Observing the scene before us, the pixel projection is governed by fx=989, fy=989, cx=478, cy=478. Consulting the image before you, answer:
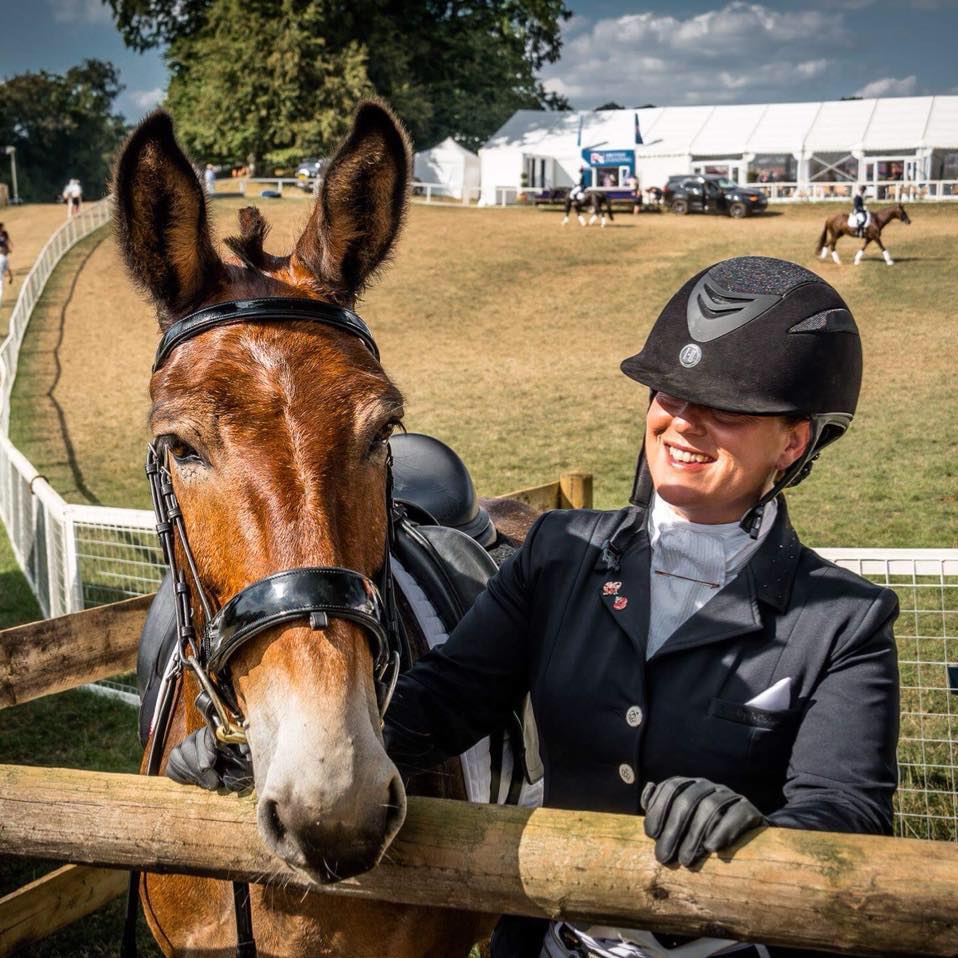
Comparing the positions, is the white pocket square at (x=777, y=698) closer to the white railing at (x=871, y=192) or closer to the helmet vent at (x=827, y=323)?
the helmet vent at (x=827, y=323)

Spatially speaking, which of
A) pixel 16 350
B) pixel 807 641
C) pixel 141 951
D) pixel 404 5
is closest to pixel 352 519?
pixel 807 641

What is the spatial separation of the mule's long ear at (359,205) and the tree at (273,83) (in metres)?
47.6

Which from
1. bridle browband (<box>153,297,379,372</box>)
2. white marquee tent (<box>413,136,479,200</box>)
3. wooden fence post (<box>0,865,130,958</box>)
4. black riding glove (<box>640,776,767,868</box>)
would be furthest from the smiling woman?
white marquee tent (<box>413,136,479,200</box>)

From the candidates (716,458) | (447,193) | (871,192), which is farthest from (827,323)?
(447,193)

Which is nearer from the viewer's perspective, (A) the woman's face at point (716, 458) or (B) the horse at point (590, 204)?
(A) the woman's face at point (716, 458)

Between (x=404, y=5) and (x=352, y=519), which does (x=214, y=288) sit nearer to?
(x=352, y=519)

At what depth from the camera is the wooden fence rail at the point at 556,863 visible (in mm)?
1521

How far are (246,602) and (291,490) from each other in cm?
23

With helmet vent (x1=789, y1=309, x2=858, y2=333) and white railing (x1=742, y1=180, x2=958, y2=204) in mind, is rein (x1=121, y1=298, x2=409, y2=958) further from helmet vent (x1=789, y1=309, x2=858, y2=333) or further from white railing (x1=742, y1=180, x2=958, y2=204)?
white railing (x1=742, y1=180, x2=958, y2=204)

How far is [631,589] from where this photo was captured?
217 centimetres

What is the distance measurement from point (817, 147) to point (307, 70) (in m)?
24.6

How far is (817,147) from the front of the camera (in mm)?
45250

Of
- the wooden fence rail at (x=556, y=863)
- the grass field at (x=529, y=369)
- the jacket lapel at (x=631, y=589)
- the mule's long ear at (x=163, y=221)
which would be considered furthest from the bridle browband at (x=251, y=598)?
the grass field at (x=529, y=369)

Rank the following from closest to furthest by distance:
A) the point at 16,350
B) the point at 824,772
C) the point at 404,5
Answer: the point at 824,772 < the point at 16,350 < the point at 404,5
